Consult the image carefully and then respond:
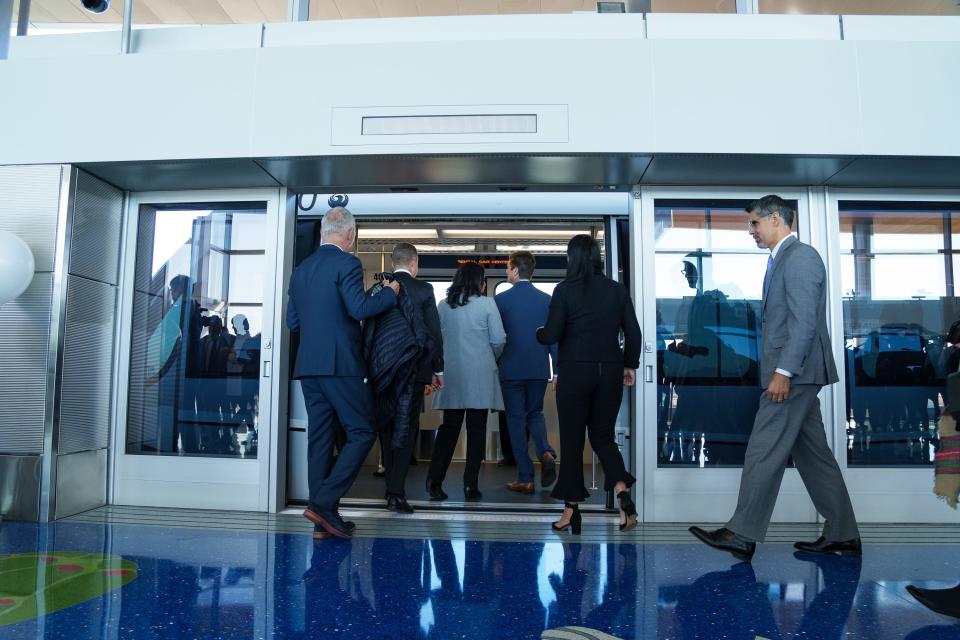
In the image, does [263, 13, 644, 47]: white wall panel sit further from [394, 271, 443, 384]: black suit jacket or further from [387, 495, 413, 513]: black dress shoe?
Result: [387, 495, 413, 513]: black dress shoe

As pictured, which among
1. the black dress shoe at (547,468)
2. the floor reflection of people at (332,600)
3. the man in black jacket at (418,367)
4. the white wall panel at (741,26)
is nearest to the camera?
the floor reflection of people at (332,600)

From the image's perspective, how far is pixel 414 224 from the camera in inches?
223

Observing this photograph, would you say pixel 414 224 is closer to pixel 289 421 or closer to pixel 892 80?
pixel 289 421

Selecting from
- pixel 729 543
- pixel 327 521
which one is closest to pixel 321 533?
pixel 327 521

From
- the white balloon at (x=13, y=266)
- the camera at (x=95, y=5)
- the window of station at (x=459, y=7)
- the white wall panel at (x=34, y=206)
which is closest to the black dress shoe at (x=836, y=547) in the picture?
the white balloon at (x=13, y=266)

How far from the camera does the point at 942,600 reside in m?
2.30

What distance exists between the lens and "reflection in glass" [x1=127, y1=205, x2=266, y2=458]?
4234 mm

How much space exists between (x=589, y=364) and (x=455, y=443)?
4.63ft

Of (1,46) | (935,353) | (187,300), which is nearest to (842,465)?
(935,353)

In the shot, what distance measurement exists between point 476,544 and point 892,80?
3282mm

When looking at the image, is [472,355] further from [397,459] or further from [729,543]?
[729,543]

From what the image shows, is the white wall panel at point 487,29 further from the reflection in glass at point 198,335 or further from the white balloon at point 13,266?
the white balloon at point 13,266

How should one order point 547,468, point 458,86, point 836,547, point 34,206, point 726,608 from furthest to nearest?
point 547,468, point 34,206, point 458,86, point 836,547, point 726,608

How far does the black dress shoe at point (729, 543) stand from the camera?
3.05 metres
